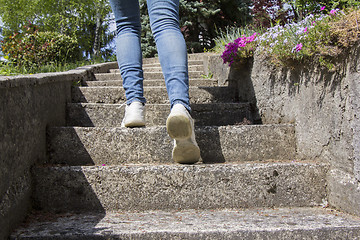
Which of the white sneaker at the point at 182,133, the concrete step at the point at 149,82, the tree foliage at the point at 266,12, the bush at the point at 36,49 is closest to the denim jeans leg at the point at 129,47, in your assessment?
the white sneaker at the point at 182,133

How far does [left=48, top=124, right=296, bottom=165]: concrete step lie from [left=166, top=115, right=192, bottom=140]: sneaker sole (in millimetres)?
370

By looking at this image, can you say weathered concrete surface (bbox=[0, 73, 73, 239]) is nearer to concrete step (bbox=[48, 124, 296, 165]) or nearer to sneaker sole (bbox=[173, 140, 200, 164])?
concrete step (bbox=[48, 124, 296, 165])

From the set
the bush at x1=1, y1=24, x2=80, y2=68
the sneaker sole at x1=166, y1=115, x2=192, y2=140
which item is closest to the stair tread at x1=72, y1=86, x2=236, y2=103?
the sneaker sole at x1=166, y1=115, x2=192, y2=140

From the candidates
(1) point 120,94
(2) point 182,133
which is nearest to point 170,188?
(2) point 182,133

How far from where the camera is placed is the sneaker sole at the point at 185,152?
161cm

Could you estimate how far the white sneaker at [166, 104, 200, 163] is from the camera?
153 centimetres

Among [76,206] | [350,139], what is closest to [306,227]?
[350,139]

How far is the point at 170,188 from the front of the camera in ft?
5.41

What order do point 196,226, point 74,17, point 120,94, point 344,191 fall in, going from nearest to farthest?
point 196,226
point 344,191
point 120,94
point 74,17

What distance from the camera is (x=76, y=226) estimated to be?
1.38 meters

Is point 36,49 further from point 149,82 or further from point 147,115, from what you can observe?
point 147,115

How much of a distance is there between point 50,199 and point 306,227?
1143mm

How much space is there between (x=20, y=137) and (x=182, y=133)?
723mm

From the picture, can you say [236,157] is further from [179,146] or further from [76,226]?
[76,226]
